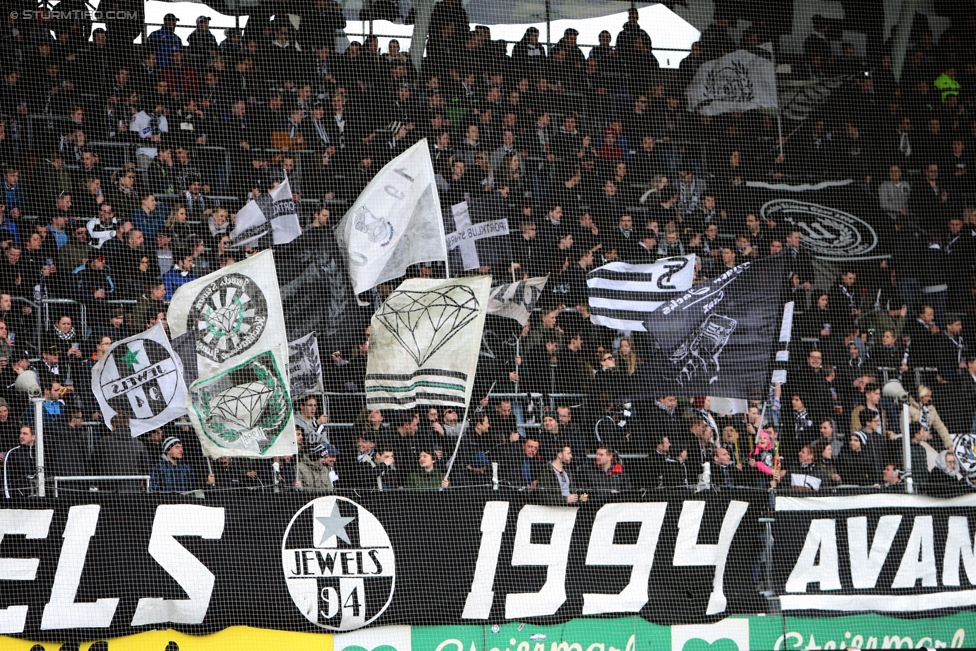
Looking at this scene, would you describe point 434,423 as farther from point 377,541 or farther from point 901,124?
point 901,124

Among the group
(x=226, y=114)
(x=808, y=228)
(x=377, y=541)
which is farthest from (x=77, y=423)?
(x=808, y=228)

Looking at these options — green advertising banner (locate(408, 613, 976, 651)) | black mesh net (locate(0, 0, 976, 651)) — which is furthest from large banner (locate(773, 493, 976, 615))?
green advertising banner (locate(408, 613, 976, 651))

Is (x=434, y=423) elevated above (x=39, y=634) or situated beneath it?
elevated above

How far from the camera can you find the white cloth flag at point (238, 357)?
11.3 meters

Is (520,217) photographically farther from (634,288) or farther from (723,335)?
(723,335)

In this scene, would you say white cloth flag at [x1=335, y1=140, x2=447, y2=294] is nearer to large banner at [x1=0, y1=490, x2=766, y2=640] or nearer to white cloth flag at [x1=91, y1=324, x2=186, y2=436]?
white cloth flag at [x1=91, y1=324, x2=186, y2=436]

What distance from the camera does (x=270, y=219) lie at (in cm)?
1240

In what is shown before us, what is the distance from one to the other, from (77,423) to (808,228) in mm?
8370

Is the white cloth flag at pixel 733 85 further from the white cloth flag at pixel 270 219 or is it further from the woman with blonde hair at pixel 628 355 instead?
the white cloth flag at pixel 270 219

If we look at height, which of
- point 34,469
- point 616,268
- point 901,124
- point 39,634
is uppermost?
point 901,124

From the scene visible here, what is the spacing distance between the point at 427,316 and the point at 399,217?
954mm

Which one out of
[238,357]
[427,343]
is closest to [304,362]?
[238,357]

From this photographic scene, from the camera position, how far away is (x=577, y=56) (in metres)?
15.0

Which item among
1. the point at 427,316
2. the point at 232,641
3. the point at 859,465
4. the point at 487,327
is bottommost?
the point at 232,641
